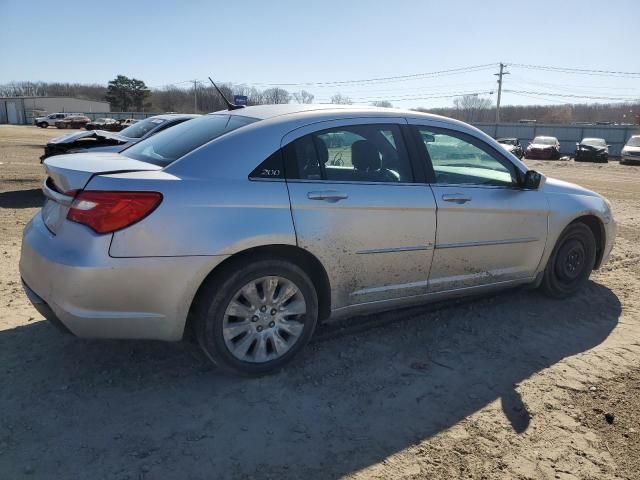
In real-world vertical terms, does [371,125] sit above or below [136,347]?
above

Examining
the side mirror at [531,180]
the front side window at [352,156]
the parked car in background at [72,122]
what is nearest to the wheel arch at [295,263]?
the front side window at [352,156]

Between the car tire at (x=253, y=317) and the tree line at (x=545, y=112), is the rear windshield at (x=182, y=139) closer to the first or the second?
the car tire at (x=253, y=317)

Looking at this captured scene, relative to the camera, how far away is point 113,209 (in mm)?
2711

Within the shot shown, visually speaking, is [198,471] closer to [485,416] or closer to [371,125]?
[485,416]

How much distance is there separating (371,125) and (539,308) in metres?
2.37

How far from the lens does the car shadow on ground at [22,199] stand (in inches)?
336

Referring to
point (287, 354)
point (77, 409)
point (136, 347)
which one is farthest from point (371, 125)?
point (77, 409)

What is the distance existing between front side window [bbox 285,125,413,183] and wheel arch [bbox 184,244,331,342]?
0.48 m

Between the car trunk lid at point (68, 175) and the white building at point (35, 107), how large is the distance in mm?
81683

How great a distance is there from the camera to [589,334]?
13.4 ft

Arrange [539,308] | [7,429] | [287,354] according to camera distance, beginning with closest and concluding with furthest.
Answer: [7,429] → [287,354] → [539,308]

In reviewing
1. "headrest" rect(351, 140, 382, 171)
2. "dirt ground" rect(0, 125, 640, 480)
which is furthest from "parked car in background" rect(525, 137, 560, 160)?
"headrest" rect(351, 140, 382, 171)

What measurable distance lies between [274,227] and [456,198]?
1.50 metres

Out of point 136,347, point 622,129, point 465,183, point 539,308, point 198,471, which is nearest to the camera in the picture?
point 198,471
